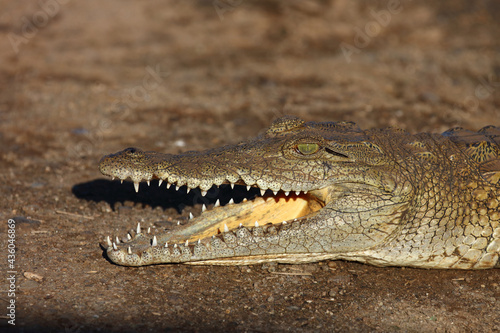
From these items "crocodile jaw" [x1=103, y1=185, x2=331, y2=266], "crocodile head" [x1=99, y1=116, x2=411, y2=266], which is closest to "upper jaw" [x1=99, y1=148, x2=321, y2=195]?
"crocodile head" [x1=99, y1=116, x2=411, y2=266]

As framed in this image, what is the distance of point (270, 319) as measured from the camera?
372cm

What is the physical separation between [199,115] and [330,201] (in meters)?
4.51

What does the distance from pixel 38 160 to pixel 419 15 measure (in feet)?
32.3

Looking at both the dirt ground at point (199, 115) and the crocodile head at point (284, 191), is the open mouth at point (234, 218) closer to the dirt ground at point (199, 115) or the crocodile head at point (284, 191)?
the crocodile head at point (284, 191)

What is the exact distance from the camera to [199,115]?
27.2 feet

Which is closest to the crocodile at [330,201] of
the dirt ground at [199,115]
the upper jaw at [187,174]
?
the upper jaw at [187,174]

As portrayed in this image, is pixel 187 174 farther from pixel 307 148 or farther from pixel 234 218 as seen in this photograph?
pixel 307 148

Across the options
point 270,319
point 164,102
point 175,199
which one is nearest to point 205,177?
point 270,319

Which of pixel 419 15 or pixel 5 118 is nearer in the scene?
pixel 5 118

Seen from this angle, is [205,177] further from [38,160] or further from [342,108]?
[342,108]

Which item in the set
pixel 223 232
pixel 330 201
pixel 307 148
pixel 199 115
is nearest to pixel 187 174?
pixel 223 232

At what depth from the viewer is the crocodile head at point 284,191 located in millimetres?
4074

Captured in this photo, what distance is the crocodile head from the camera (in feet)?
13.4

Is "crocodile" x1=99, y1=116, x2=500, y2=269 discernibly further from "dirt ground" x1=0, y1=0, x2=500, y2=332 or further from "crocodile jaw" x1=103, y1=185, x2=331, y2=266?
"dirt ground" x1=0, y1=0, x2=500, y2=332
